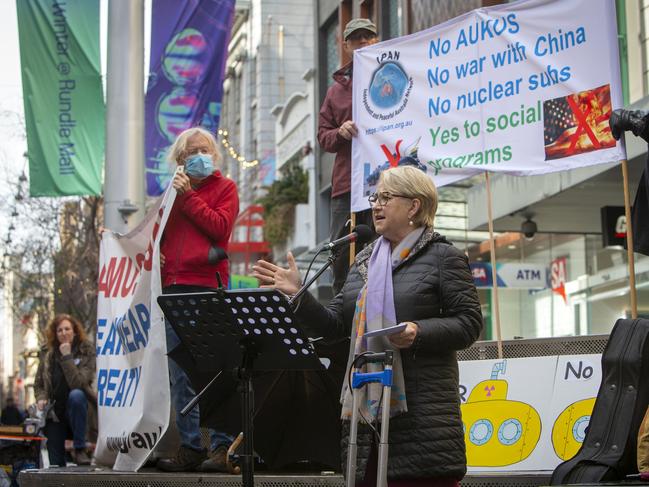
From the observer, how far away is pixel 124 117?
1126 cm

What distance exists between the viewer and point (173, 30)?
42.5ft

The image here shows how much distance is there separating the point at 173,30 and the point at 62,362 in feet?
12.3

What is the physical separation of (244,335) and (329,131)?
3.80 m

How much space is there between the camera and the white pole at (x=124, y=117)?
11055mm

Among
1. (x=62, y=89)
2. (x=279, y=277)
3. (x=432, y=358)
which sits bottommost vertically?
(x=432, y=358)

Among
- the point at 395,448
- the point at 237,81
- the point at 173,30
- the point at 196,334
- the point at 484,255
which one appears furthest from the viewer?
the point at 237,81

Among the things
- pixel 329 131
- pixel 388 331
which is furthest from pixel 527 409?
pixel 388 331

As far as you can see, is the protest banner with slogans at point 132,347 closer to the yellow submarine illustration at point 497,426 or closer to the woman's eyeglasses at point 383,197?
the yellow submarine illustration at point 497,426

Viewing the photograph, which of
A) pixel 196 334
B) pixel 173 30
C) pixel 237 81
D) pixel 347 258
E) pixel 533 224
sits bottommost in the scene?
pixel 196 334

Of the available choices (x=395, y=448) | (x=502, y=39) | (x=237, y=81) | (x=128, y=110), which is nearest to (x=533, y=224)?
(x=128, y=110)

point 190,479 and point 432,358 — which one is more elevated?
point 432,358

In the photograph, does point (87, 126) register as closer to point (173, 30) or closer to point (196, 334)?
point (173, 30)

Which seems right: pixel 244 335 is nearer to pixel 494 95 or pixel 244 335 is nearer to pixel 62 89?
pixel 494 95

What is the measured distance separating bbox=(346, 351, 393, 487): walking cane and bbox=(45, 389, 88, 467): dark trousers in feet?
23.3
